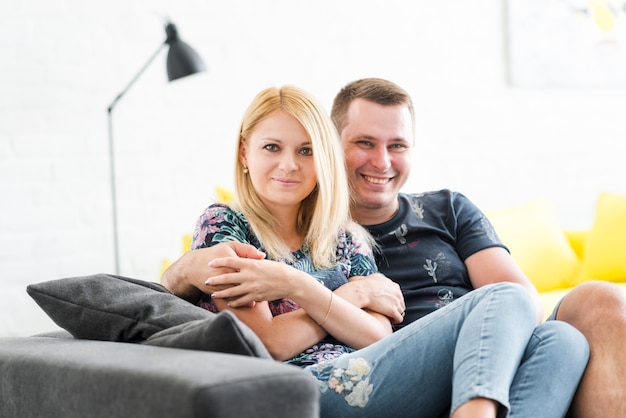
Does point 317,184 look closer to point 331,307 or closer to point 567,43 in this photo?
point 331,307

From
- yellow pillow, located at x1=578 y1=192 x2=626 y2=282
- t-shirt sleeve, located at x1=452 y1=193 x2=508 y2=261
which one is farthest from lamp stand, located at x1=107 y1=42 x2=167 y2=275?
yellow pillow, located at x1=578 y1=192 x2=626 y2=282

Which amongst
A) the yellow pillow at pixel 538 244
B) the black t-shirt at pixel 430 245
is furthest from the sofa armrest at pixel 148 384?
the yellow pillow at pixel 538 244

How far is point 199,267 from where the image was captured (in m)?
1.67

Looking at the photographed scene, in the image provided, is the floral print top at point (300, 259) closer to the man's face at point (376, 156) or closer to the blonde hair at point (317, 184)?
the blonde hair at point (317, 184)

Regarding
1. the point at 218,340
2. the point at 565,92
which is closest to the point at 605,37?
the point at 565,92

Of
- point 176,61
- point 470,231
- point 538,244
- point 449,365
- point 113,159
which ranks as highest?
point 176,61

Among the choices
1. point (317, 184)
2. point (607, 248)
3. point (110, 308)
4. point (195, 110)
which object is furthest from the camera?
point (607, 248)

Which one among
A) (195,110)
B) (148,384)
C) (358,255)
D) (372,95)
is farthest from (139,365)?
(195,110)

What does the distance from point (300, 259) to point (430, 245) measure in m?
0.44

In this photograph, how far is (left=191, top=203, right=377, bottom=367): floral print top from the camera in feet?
5.76

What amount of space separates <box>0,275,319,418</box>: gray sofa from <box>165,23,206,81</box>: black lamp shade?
135cm

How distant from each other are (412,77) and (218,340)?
2.80m

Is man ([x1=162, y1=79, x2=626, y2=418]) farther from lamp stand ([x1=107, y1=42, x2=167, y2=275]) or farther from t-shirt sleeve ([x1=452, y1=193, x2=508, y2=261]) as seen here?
lamp stand ([x1=107, y1=42, x2=167, y2=275])

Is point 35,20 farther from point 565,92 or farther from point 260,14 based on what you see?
point 565,92
